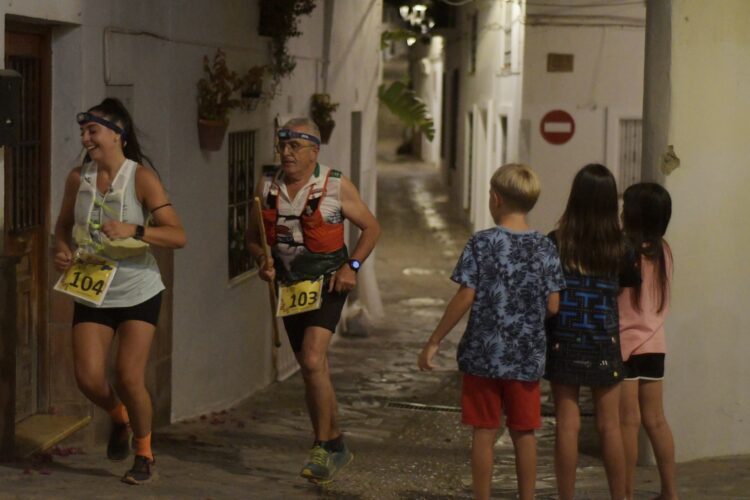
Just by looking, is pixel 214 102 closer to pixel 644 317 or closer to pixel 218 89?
pixel 218 89

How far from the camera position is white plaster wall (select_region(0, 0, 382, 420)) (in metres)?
7.81

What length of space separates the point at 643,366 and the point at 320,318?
1.55 meters

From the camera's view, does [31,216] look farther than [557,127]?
No

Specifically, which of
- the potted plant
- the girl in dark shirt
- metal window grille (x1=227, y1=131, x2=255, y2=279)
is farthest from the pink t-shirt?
the potted plant

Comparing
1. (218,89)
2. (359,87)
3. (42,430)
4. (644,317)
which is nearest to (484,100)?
(359,87)

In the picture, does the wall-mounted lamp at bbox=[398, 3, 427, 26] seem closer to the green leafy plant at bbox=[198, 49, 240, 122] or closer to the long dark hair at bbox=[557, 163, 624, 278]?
the green leafy plant at bbox=[198, 49, 240, 122]

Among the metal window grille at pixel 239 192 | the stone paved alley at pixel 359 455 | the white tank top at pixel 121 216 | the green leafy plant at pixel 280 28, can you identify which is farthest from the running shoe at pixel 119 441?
the green leafy plant at pixel 280 28

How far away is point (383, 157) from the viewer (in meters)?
48.6

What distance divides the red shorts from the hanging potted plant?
423cm

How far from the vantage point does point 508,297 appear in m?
5.89

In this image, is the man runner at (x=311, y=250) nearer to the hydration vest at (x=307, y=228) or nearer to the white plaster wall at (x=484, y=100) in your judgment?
the hydration vest at (x=307, y=228)

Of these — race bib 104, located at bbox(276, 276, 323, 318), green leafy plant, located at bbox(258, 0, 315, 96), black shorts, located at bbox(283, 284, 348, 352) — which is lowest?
black shorts, located at bbox(283, 284, 348, 352)

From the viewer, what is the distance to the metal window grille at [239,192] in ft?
35.9

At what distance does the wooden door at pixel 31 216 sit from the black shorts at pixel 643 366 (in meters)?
3.24
